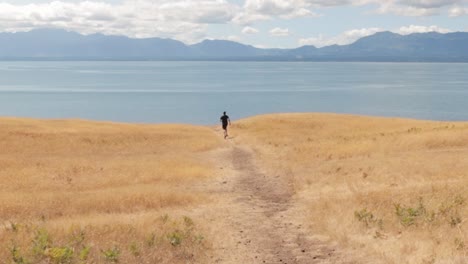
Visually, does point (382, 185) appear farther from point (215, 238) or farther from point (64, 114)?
point (64, 114)

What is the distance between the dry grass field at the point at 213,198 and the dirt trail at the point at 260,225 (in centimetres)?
15

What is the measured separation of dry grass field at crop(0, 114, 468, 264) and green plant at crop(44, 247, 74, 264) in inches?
1.1

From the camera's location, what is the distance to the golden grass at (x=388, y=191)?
14.0 m

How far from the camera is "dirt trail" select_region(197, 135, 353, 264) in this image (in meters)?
14.6

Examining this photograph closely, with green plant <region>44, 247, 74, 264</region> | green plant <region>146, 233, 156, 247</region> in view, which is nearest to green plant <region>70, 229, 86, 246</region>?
green plant <region>44, 247, 74, 264</region>

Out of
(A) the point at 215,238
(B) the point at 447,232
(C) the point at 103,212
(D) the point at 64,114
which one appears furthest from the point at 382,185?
(D) the point at 64,114

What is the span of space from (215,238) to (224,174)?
50.5ft

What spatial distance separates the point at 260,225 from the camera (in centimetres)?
1855

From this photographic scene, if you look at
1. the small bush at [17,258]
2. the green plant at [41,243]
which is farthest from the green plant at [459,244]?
the small bush at [17,258]

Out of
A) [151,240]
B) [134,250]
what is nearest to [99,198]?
[151,240]

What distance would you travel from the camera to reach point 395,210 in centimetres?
1800

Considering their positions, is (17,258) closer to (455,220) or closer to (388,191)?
(455,220)

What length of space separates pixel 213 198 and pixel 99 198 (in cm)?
543

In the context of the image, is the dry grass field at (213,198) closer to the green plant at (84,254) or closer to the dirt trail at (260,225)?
the green plant at (84,254)
